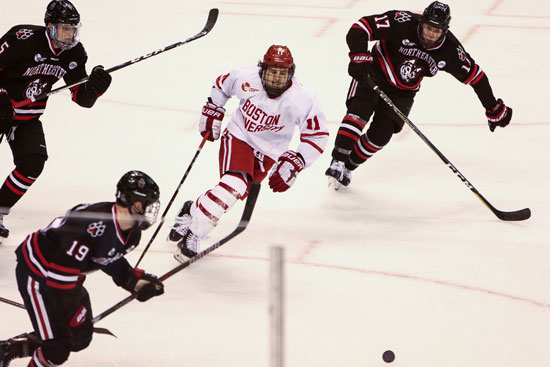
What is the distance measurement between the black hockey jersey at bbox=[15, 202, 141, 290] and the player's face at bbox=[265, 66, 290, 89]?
1225 mm

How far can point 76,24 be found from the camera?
4.00 meters

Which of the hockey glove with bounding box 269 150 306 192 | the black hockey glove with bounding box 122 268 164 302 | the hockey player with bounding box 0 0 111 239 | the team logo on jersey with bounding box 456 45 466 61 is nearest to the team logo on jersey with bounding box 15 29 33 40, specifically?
the hockey player with bounding box 0 0 111 239

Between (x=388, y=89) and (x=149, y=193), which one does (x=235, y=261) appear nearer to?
(x=149, y=193)

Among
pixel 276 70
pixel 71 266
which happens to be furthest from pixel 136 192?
pixel 276 70

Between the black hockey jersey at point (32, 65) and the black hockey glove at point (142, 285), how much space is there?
147 centimetres

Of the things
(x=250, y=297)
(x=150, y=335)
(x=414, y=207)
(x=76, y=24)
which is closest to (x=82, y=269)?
(x=150, y=335)

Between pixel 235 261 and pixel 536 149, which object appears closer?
pixel 235 261

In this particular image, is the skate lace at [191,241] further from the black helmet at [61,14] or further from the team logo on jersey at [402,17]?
the team logo on jersey at [402,17]

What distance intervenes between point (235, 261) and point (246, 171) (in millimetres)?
387

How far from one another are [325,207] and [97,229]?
2084 mm

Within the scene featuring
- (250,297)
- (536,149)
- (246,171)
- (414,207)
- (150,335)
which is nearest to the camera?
(150,335)

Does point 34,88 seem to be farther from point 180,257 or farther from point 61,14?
point 180,257

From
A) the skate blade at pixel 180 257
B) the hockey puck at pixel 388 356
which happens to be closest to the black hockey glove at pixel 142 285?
the hockey puck at pixel 388 356

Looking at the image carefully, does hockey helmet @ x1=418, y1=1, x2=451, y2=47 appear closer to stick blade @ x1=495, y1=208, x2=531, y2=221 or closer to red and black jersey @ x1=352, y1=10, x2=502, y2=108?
red and black jersey @ x1=352, y1=10, x2=502, y2=108
